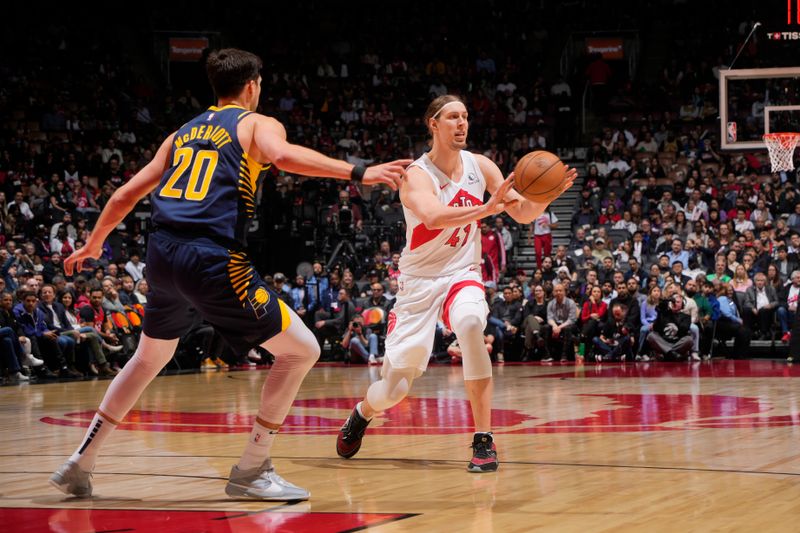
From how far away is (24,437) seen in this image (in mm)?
7355

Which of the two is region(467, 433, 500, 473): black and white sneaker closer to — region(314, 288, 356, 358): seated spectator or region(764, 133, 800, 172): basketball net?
region(314, 288, 356, 358): seated spectator

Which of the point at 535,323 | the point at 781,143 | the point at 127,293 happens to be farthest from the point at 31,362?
the point at 781,143

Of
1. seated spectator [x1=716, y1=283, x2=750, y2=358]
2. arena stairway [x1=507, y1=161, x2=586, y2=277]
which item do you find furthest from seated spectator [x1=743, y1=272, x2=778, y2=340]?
arena stairway [x1=507, y1=161, x2=586, y2=277]

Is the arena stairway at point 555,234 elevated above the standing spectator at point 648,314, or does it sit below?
above

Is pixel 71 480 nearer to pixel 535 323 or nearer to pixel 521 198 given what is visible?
pixel 521 198

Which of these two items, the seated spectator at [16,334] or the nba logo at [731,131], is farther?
the nba logo at [731,131]

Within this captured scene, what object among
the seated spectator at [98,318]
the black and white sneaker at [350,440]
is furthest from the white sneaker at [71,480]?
the seated spectator at [98,318]

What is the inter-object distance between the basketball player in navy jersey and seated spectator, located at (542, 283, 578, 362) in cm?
1209

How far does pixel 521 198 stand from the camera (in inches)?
221

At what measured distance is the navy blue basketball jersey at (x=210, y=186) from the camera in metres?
4.52

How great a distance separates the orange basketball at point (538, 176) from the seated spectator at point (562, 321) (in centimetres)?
1114

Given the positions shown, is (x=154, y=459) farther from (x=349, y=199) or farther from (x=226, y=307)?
(x=349, y=199)

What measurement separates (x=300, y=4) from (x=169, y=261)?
26279mm

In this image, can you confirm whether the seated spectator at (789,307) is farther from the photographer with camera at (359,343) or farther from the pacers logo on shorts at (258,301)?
the pacers logo on shorts at (258,301)
